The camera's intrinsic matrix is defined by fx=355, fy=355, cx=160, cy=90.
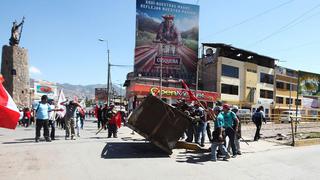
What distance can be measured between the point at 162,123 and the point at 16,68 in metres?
33.3

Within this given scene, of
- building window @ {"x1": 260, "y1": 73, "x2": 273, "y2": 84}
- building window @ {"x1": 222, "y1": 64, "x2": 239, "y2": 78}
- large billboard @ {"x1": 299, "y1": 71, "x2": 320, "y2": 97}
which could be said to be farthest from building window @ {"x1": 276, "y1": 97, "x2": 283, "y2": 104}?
large billboard @ {"x1": 299, "y1": 71, "x2": 320, "y2": 97}

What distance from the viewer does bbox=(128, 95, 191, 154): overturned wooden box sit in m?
10.9

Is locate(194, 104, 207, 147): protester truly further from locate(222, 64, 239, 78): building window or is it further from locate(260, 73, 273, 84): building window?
locate(260, 73, 273, 84): building window

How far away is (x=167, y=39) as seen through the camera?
157 feet

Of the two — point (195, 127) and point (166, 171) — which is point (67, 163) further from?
point (195, 127)

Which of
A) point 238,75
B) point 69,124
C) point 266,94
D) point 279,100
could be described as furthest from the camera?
point 279,100

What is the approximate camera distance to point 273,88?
64438 millimetres

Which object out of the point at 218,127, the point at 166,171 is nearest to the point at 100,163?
the point at 166,171

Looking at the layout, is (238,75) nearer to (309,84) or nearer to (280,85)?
(280,85)

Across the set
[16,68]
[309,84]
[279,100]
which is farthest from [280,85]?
[16,68]

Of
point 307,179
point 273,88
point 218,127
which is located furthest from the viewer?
point 273,88

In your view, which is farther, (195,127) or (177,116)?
(195,127)

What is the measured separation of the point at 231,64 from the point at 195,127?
44.9m

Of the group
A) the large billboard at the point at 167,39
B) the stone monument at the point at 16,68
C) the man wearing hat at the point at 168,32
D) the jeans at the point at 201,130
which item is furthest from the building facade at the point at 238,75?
the jeans at the point at 201,130
